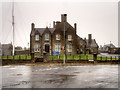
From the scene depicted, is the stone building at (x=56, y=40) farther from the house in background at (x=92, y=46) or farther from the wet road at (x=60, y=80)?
the house in background at (x=92, y=46)

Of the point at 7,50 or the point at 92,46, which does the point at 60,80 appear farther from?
the point at 92,46

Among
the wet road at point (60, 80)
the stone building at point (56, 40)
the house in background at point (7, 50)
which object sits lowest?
the wet road at point (60, 80)

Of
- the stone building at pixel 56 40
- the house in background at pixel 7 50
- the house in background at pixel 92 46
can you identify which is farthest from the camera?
A: the house in background at pixel 92 46

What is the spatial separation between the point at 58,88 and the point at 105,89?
2701 millimetres

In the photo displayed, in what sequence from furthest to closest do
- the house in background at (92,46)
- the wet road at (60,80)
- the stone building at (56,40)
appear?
the house in background at (92,46) < the stone building at (56,40) < the wet road at (60,80)

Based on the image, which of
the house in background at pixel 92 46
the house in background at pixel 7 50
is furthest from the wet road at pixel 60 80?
the house in background at pixel 92 46

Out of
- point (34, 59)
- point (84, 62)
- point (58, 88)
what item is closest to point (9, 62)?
point (34, 59)

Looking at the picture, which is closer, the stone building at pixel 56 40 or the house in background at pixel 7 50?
the stone building at pixel 56 40

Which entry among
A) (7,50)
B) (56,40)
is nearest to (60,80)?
(56,40)

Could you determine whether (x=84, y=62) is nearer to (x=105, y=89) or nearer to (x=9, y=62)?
(x=9, y=62)

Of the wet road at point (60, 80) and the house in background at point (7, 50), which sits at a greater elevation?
the house in background at point (7, 50)

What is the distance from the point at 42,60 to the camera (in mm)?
24625

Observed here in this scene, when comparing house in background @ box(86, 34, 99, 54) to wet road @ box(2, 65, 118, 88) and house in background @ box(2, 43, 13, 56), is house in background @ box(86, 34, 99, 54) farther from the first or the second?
wet road @ box(2, 65, 118, 88)

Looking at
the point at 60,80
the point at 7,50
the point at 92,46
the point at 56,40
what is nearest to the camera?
the point at 60,80
